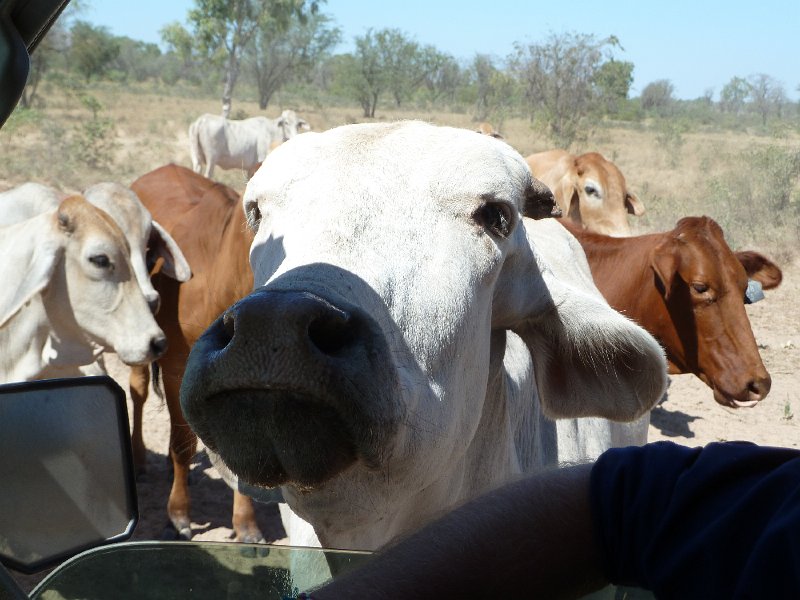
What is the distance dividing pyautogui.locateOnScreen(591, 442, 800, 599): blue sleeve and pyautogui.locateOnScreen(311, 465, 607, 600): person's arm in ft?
0.11

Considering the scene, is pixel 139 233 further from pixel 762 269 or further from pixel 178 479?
pixel 762 269

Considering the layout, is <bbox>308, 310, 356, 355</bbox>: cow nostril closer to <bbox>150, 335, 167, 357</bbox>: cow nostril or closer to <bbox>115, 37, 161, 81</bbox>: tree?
<bbox>150, 335, 167, 357</bbox>: cow nostril

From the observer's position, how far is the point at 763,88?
5316 cm

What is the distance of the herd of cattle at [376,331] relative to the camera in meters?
1.65

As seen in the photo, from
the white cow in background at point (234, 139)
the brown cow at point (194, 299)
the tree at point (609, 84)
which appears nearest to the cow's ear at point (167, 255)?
the brown cow at point (194, 299)

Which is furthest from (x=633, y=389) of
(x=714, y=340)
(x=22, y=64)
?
(x=714, y=340)

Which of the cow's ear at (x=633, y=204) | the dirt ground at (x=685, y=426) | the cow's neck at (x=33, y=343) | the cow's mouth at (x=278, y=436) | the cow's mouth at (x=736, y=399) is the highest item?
the cow's mouth at (x=278, y=436)

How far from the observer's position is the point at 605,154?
97.2ft

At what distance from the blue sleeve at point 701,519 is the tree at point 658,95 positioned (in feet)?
200

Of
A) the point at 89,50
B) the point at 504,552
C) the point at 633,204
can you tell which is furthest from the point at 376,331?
the point at 89,50

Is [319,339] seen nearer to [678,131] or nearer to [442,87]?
[678,131]

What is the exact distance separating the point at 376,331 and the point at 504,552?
0.60 m

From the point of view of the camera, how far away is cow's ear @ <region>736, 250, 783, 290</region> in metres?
6.17

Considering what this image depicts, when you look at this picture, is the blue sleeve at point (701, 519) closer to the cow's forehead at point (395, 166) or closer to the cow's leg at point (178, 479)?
the cow's forehead at point (395, 166)
